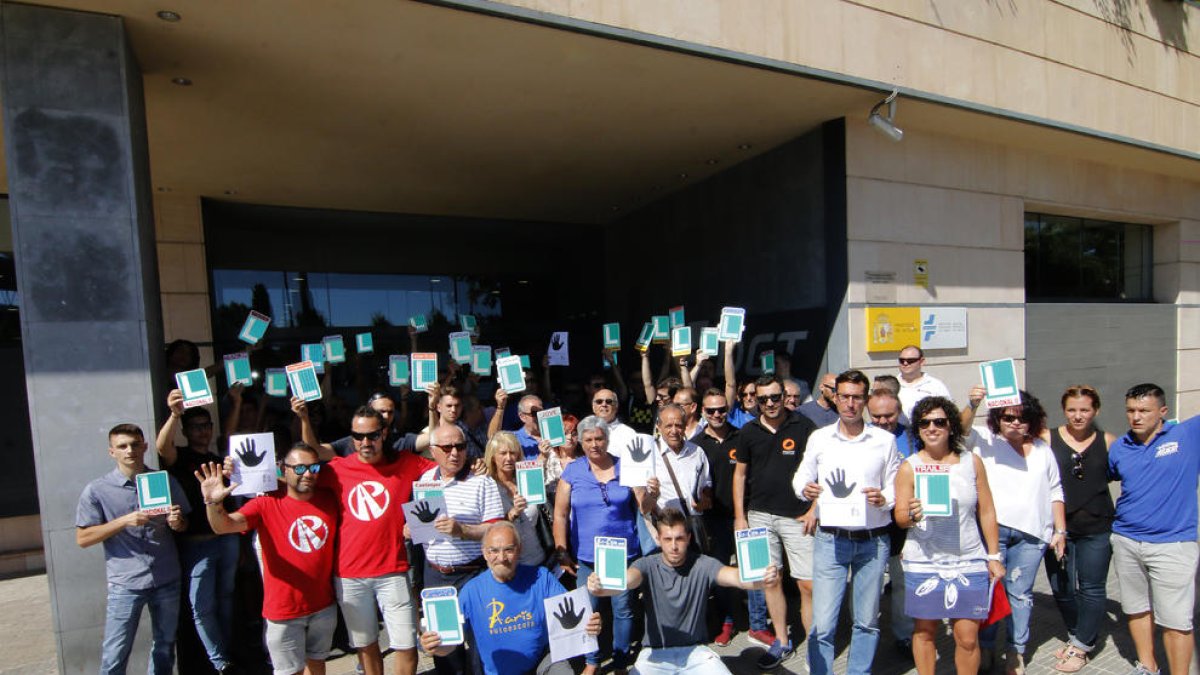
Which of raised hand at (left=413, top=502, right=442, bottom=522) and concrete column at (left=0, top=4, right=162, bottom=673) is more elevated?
concrete column at (left=0, top=4, right=162, bottom=673)

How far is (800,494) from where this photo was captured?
382 cm

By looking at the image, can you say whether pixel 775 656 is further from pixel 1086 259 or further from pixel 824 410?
pixel 1086 259

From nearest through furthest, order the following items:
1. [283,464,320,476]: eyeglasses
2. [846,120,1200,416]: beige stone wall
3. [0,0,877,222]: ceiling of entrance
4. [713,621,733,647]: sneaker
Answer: [283,464,320,476]: eyeglasses → [713,621,733,647]: sneaker → [0,0,877,222]: ceiling of entrance → [846,120,1200,416]: beige stone wall

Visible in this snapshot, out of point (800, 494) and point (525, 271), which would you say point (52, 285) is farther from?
point (525, 271)

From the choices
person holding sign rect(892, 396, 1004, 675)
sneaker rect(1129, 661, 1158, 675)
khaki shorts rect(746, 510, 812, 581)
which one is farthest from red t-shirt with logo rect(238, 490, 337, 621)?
sneaker rect(1129, 661, 1158, 675)

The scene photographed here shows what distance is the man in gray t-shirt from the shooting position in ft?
11.3

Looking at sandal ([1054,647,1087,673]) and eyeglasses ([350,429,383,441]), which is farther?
sandal ([1054,647,1087,673])

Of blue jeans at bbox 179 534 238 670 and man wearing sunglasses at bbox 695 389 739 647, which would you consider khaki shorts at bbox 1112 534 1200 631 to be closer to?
man wearing sunglasses at bbox 695 389 739 647

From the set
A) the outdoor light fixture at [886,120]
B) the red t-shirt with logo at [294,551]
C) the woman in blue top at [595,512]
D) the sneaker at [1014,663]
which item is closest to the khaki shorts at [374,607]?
the red t-shirt with logo at [294,551]

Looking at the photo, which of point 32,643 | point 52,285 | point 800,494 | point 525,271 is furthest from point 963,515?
point 525,271

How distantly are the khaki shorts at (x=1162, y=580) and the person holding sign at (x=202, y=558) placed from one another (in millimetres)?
6009

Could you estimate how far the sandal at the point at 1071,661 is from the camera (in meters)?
3.96

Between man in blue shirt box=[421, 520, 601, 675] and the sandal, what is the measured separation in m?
3.17

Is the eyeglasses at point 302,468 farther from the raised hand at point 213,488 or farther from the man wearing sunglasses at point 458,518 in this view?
the man wearing sunglasses at point 458,518
